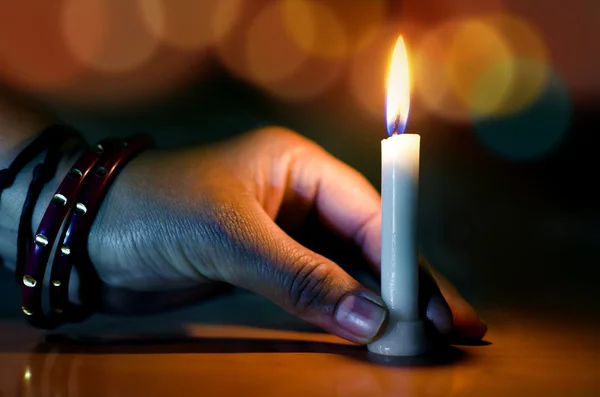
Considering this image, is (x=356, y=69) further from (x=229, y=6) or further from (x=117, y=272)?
(x=117, y=272)

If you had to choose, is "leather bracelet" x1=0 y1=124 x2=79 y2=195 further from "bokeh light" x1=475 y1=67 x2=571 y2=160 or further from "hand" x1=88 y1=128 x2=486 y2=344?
"bokeh light" x1=475 y1=67 x2=571 y2=160

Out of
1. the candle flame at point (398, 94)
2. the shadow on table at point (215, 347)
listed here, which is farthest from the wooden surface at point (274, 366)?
the candle flame at point (398, 94)

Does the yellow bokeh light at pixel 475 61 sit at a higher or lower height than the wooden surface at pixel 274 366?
higher

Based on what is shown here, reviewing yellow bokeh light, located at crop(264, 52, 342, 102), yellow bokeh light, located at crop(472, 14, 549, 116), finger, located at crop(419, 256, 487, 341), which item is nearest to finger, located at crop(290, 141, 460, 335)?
finger, located at crop(419, 256, 487, 341)

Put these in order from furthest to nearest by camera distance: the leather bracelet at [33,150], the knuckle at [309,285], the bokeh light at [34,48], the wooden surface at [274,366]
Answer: the bokeh light at [34,48]
the leather bracelet at [33,150]
the knuckle at [309,285]
the wooden surface at [274,366]

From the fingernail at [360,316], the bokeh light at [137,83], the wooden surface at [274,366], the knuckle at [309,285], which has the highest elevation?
the bokeh light at [137,83]

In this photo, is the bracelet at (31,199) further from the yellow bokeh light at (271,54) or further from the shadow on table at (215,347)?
the yellow bokeh light at (271,54)

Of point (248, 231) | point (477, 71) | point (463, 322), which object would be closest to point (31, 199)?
point (248, 231)
